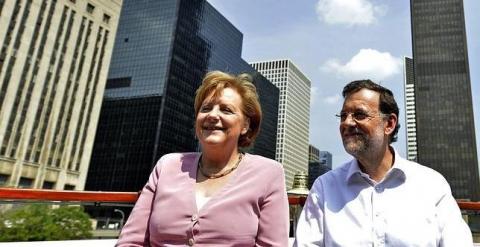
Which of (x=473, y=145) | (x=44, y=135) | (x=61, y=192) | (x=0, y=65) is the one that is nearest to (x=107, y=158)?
(x=44, y=135)

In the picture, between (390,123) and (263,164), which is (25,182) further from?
(390,123)

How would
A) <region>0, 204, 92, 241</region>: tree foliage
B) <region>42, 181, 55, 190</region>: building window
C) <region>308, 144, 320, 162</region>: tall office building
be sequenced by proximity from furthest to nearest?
<region>308, 144, 320, 162</region>: tall office building
<region>42, 181, 55, 190</region>: building window
<region>0, 204, 92, 241</region>: tree foliage

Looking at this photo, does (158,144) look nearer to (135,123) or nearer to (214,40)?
(135,123)

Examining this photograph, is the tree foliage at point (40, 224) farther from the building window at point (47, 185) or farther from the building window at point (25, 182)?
the building window at point (47, 185)

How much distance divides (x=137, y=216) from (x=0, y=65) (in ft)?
168

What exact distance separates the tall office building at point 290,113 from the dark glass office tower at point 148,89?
212 feet

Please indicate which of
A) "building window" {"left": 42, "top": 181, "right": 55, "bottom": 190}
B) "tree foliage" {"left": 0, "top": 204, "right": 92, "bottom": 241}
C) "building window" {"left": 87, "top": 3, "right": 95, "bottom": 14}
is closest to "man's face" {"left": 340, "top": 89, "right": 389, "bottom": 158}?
"tree foliage" {"left": 0, "top": 204, "right": 92, "bottom": 241}

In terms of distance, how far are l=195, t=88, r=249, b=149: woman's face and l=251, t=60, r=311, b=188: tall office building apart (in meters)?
133

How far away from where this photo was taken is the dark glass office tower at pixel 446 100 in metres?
80.9

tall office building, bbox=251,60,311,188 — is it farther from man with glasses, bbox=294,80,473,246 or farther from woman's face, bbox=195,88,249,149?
woman's face, bbox=195,88,249,149

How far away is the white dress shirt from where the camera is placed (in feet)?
Result: 6.54

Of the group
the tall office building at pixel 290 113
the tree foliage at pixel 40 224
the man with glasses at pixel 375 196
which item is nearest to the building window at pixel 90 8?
the tree foliage at pixel 40 224

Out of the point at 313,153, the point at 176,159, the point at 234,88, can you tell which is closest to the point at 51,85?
the point at 176,159

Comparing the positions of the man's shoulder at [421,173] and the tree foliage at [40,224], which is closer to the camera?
the man's shoulder at [421,173]
